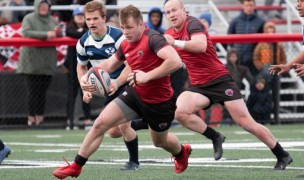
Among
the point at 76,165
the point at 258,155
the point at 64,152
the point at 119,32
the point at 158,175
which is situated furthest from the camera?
the point at 64,152

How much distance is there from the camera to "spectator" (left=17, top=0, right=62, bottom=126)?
17.5 metres

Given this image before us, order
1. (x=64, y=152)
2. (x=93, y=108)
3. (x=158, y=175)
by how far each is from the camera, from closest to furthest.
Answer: (x=158, y=175), (x=64, y=152), (x=93, y=108)

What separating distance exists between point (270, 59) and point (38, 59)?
162 inches

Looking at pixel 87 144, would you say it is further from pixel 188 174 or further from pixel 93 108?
pixel 93 108

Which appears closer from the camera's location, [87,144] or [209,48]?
[87,144]

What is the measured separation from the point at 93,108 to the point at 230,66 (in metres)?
2.50

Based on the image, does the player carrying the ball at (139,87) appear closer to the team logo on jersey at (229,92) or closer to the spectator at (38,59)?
the team logo on jersey at (229,92)

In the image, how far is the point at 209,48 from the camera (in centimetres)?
1127

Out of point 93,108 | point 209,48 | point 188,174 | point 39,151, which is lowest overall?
point 93,108

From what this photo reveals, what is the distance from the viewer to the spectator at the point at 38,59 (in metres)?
17.5

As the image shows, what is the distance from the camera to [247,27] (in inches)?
744

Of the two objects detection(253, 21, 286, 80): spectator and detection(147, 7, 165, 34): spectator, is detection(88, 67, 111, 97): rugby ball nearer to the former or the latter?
detection(147, 7, 165, 34): spectator

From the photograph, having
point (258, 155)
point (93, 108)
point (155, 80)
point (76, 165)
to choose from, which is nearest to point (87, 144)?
point (76, 165)

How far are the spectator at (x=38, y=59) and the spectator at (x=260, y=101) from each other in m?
3.50
